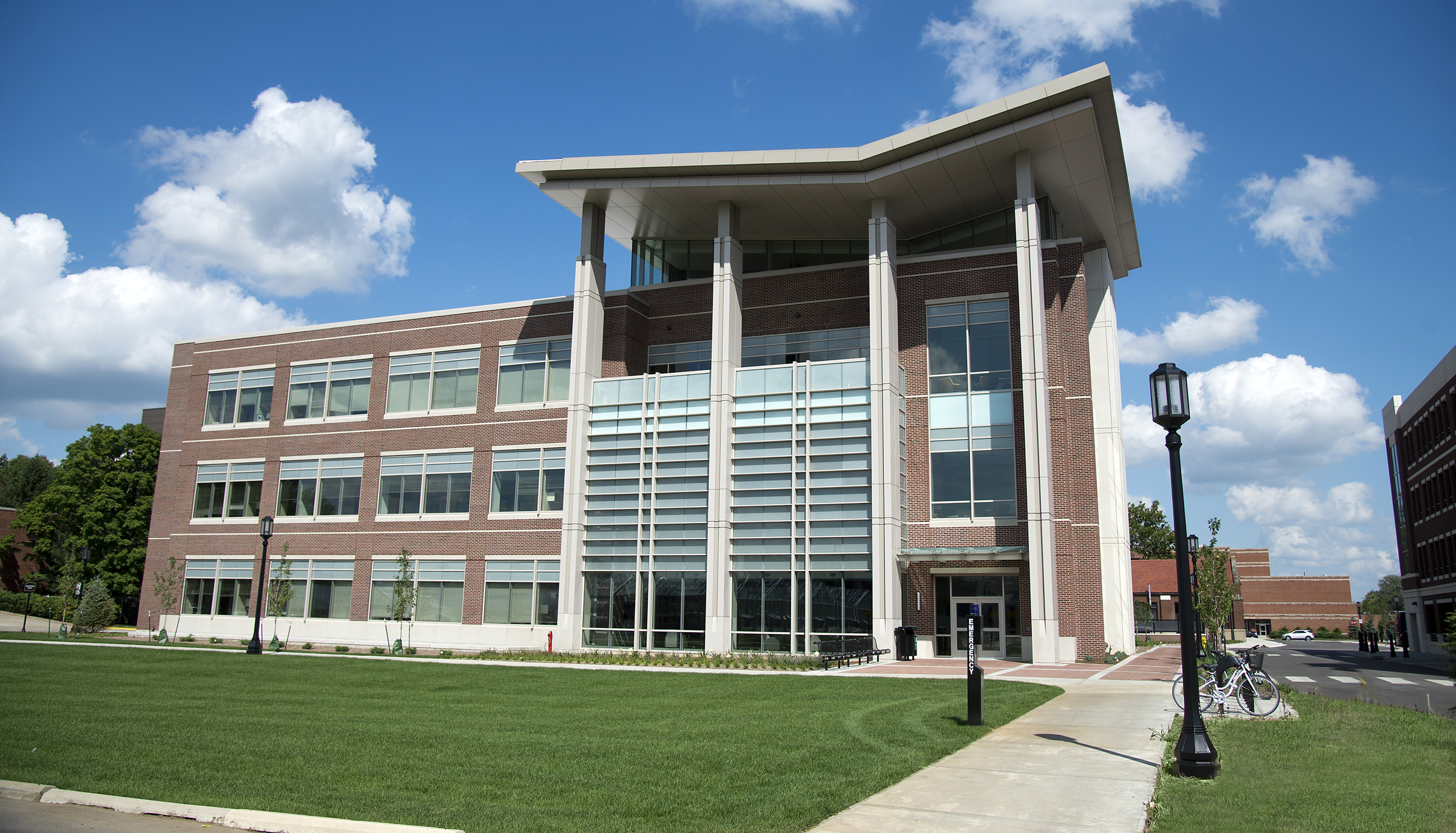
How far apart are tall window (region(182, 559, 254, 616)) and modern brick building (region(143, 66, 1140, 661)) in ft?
0.46

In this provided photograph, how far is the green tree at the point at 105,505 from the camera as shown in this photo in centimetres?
5731

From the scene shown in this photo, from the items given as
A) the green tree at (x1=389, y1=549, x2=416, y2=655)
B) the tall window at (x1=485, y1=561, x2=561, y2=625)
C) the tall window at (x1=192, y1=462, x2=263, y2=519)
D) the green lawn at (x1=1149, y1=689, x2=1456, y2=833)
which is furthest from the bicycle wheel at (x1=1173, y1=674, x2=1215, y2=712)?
the tall window at (x1=192, y1=462, x2=263, y2=519)

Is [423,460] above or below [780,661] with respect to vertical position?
above

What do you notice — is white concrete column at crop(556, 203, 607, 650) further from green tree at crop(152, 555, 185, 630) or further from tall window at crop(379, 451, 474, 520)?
green tree at crop(152, 555, 185, 630)

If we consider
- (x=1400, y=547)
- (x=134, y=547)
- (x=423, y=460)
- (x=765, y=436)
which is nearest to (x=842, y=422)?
(x=765, y=436)

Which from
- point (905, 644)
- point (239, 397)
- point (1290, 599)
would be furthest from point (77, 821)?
point (1290, 599)

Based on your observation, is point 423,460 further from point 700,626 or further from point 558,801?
point 558,801

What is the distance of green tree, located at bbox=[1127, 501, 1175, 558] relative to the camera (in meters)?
88.6

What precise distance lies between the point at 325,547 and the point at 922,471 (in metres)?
26.3

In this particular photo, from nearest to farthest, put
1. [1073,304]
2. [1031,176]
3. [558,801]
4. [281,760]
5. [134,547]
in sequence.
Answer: [558,801]
[281,760]
[1031,176]
[1073,304]
[134,547]

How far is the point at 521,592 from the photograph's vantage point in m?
37.9

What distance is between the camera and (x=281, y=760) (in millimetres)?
10383

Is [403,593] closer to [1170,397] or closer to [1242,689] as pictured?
[1242,689]

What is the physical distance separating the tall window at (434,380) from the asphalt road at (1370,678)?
31.4m
